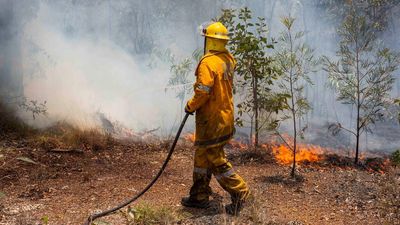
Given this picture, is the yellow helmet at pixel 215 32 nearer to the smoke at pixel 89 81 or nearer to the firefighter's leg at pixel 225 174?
the firefighter's leg at pixel 225 174

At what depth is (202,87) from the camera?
419cm

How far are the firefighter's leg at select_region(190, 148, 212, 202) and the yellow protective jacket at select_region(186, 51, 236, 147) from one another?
127mm

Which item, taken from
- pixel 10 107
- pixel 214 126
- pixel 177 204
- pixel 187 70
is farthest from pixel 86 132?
pixel 187 70

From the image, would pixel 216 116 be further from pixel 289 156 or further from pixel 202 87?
pixel 289 156

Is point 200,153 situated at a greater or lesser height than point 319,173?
greater

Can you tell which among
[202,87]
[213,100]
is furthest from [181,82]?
[202,87]

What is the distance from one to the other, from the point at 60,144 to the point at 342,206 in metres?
4.40

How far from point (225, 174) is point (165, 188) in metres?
1.36

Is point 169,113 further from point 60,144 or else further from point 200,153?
point 200,153

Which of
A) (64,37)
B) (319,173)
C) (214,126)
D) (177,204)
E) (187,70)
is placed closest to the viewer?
(214,126)

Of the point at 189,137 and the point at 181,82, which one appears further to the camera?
the point at 181,82

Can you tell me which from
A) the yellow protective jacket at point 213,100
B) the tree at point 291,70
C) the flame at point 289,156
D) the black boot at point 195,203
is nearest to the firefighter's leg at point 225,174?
the yellow protective jacket at point 213,100

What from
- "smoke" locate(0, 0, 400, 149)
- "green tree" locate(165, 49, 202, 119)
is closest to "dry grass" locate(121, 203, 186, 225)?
"smoke" locate(0, 0, 400, 149)

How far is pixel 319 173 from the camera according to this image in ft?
21.9
